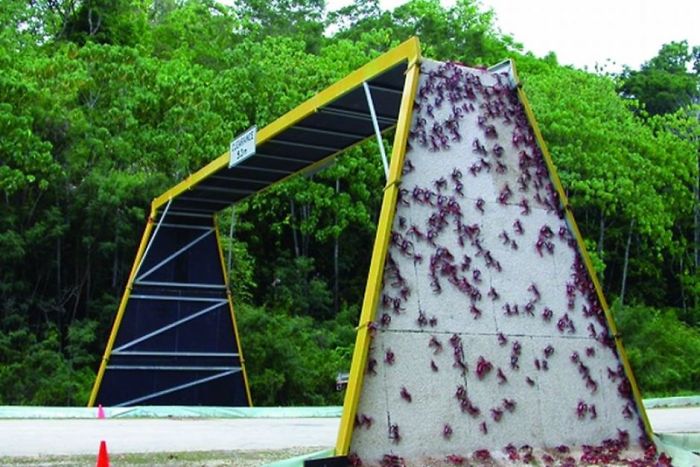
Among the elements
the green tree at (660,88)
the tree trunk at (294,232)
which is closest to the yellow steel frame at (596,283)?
the tree trunk at (294,232)

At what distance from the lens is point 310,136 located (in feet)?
33.7

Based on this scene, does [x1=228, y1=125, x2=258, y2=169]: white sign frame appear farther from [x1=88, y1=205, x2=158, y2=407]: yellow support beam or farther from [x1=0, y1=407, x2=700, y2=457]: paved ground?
[x1=0, y1=407, x2=700, y2=457]: paved ground

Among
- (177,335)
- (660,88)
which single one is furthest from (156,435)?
(660,88)

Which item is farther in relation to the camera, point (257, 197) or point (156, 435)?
point (257, 197)

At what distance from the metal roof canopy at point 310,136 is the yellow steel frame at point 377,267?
370 mm

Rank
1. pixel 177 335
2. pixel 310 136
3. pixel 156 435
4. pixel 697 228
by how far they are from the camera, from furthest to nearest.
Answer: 1. pixel 697 228
2. pixel 177 335
3. pixel 310 136
4. pixel 156 435

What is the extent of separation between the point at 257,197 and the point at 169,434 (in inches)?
530

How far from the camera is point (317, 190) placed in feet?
73.2

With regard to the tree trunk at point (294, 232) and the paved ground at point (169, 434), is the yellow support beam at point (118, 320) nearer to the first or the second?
the paved ground at point (169, 434)

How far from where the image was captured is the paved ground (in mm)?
7875

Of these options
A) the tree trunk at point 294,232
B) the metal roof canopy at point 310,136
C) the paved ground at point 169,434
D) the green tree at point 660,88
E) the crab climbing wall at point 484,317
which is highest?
the green tree at point 660,88

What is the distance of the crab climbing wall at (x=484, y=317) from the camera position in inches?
244

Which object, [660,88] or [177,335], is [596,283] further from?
[660,88]

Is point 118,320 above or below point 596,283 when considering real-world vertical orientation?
above
